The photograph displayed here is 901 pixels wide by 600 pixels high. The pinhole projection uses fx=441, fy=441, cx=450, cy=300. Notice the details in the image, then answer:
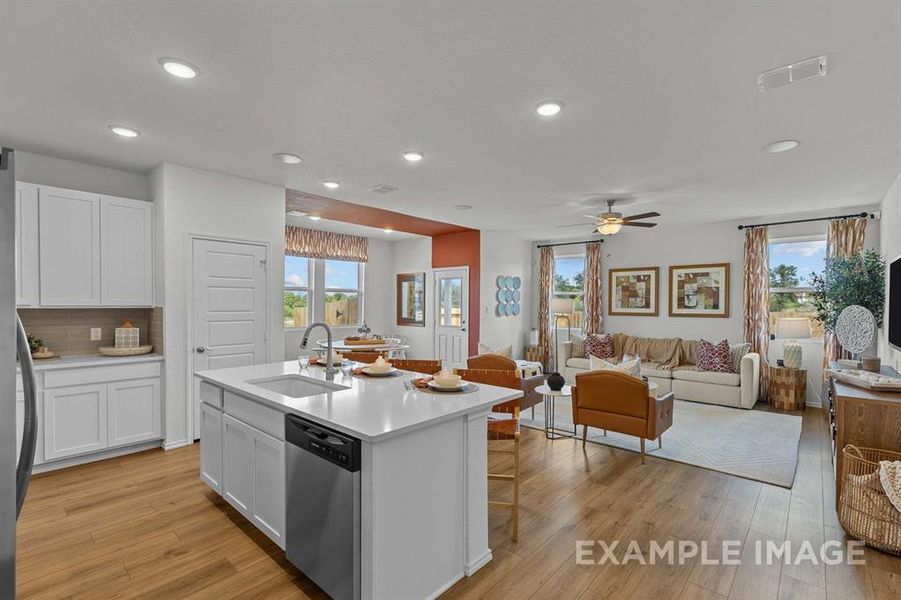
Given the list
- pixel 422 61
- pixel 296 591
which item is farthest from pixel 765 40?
pixel 296 591

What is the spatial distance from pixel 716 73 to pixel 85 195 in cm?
483

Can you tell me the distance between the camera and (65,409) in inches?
143

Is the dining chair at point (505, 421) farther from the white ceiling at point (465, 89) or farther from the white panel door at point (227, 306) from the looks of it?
the white panel door at point (227, 306)

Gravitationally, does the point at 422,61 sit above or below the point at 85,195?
above

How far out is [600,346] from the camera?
7414mm

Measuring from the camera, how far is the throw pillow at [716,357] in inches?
246

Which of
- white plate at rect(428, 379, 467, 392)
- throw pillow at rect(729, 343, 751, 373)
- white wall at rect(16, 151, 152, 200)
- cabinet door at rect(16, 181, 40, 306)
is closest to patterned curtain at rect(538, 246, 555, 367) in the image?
throw pillow at rect(729, 343, 751, 373)

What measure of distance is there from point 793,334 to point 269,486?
629cm

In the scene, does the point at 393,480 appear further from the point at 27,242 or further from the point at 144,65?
the point at 27,242

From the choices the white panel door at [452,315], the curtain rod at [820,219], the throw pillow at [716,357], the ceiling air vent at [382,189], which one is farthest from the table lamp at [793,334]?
A: the ceiling air vent at [382,189]

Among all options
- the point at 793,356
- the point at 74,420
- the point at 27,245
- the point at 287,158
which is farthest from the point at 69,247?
the point at 793,356

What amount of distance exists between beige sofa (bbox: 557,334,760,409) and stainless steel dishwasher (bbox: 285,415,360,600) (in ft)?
12.7

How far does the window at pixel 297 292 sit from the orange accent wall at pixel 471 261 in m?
2.75

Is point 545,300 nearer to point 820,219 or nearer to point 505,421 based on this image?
point 820,219
